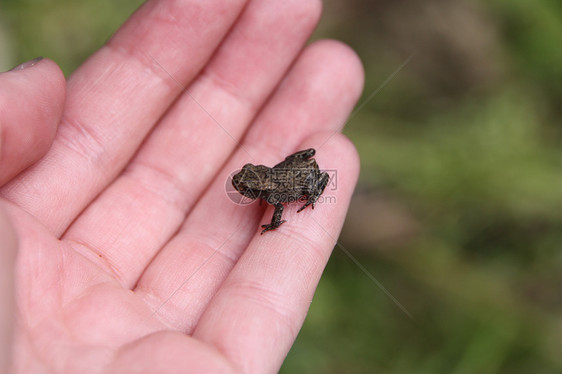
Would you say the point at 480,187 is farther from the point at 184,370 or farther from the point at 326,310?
the point at 184,370

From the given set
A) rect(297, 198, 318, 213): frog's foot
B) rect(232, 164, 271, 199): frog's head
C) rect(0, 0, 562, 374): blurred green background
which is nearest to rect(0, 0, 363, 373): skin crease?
rect(297, 198, 318, 213): frog's foot

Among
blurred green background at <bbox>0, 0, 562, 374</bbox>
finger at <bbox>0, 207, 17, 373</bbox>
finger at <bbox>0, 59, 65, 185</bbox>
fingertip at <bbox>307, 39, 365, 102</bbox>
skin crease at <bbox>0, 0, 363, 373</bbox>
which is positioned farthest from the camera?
blurred green background at <bbox>0, 0, 562, 374</bbox>

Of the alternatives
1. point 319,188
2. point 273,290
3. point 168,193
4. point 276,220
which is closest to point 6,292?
point 273,290

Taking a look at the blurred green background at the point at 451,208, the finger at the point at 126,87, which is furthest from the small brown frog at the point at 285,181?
the blurred green background at the point at 451,208

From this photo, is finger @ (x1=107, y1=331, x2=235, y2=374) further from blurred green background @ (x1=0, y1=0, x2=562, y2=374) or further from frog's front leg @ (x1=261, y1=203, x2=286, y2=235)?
blurred green background @ (x1=0, y1=0, x2=562, y2=374)

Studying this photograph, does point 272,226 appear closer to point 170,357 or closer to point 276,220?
point 276,220
